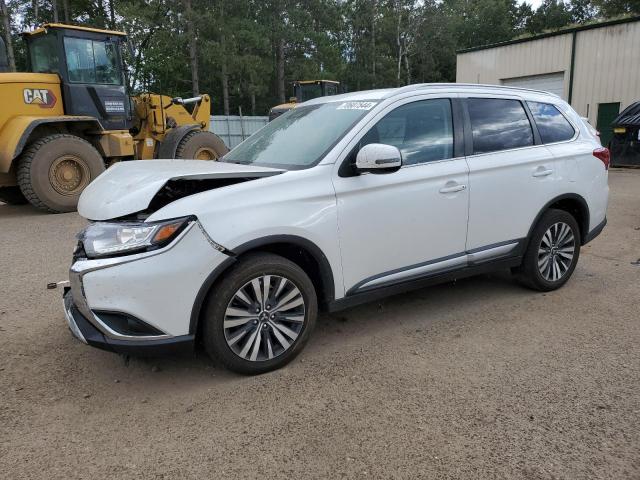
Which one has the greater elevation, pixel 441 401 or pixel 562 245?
pixel 562 245

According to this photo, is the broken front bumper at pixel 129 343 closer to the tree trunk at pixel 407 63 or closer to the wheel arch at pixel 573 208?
the wheel arch at pixel 573 208

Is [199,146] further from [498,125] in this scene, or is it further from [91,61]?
[498,125]

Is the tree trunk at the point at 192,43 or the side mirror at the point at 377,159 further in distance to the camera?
the tree trunk at the point at 192,43

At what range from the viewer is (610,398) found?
9.86ft

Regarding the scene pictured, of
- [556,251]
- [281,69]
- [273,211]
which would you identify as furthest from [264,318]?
[281,69]

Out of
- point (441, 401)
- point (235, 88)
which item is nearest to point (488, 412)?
point (441, 401)

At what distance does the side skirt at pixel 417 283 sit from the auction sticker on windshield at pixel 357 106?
4.34 ft

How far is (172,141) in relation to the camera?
11.4m

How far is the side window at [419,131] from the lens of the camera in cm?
379

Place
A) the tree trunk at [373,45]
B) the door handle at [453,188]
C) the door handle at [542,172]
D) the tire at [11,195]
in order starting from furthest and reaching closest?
the tree trunk at [373,45], the tire at [11,195], the door handle at [542,172], the door handle at [453,188]

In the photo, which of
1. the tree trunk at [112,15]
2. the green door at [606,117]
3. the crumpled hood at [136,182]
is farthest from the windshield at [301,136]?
the tree trunk at [112,15]

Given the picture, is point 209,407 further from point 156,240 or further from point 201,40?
point 201,40

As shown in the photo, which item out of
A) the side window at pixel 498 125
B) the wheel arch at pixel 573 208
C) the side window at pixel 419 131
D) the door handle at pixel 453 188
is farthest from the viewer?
the wheel arch at pixel 573 208

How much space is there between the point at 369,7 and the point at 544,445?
46.2 metres
